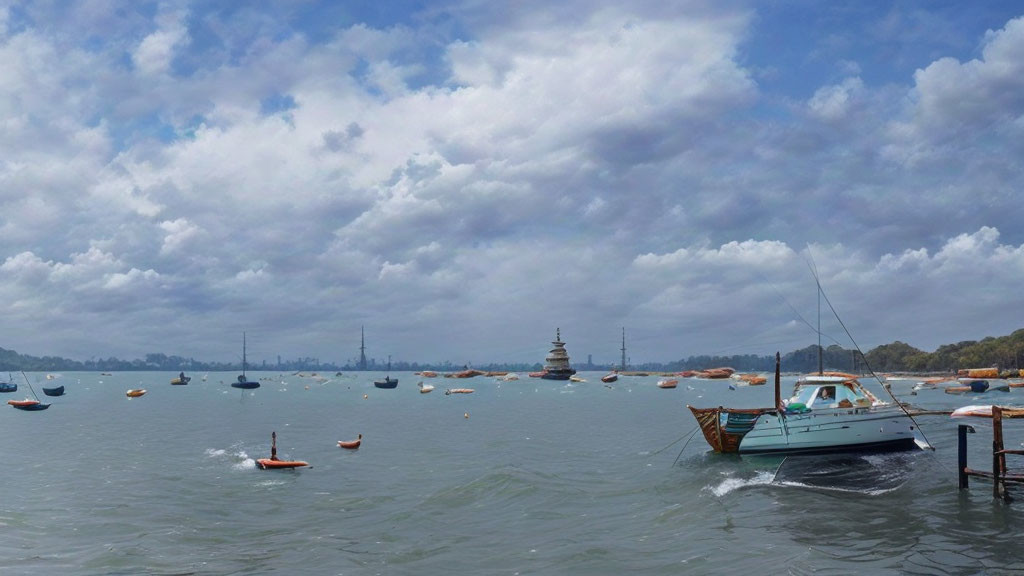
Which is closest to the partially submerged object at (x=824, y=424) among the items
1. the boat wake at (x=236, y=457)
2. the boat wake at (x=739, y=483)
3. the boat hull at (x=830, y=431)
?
the boat hull at (x=830, y=431)

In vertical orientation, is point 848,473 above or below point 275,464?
above

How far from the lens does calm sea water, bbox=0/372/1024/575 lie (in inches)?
795

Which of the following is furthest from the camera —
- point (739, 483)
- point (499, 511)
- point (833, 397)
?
point (833, 397)

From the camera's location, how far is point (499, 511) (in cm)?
2723

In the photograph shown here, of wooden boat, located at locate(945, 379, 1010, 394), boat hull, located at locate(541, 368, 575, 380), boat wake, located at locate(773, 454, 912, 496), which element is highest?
boat wake, located at locate(773, 454, 912, 496)

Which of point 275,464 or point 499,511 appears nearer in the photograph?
point 499,511

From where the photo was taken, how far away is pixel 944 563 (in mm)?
18406

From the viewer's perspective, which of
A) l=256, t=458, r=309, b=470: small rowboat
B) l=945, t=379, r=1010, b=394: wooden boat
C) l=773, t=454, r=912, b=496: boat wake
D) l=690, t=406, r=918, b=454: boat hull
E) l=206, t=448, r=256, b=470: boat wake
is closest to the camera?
l=773, t=454, r=912, b=496: boat wake

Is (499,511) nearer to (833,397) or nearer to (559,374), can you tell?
(833,397)

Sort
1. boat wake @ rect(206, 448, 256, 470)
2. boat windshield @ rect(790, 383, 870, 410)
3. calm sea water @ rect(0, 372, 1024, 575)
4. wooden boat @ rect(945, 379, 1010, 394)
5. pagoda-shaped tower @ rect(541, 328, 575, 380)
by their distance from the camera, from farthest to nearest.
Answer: pagoda-shaped tower @ rect(541, 328, 575, 380) → wooden boat @ rect(945, 379, 1010, 394) → boat wake @ rect(206, 448, 256, 470) → boat windshield @ rect(790, 383, 870, 410) → calm sea water @ rect(0, 372, 1024, 575)

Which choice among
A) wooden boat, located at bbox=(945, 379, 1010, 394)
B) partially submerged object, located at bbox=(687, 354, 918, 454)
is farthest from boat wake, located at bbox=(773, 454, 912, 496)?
wooden boat, located at bbox=(945, 379, 1010, 394)

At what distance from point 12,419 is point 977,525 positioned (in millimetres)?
88328

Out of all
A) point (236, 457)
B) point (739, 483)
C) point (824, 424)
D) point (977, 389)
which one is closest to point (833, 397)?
point (824, 424)

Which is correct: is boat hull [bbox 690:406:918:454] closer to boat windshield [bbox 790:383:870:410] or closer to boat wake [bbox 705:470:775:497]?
boat windshield [bbox 790:383:870:410]
